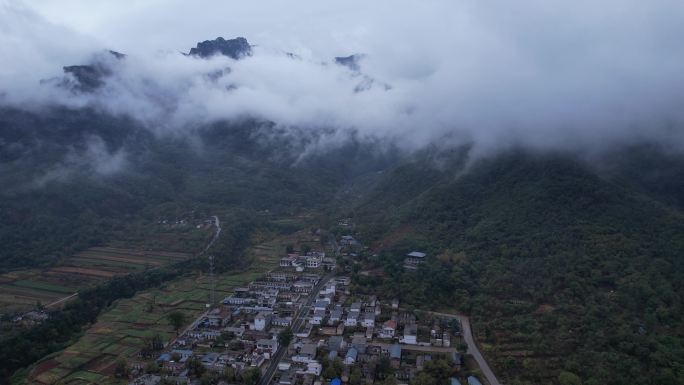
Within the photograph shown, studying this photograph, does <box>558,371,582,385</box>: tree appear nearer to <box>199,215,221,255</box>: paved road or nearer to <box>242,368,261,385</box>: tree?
<box>242,368,261,385</box>: tree

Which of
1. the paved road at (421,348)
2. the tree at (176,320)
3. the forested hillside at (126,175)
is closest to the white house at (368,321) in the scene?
the paved road at (421,348)

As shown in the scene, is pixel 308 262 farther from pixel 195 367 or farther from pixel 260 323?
pixel 195 367

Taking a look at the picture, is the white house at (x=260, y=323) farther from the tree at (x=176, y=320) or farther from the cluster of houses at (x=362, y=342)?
the tree at (x=176, y=320)

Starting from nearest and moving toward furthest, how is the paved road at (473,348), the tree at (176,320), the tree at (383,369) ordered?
the paved road at (473,348), the tree at (383,369), the tree at (176,320)

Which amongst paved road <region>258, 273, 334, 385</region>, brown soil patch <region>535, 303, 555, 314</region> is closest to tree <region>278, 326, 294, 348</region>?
paved road <region>258, 273, 334, 385</region>

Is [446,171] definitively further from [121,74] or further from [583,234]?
[121,74]

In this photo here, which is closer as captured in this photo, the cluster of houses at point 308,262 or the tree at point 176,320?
the tree at point 176,320
